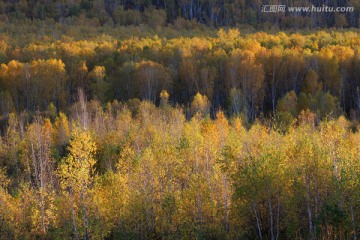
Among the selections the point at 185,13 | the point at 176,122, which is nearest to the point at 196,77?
the point at 176,122

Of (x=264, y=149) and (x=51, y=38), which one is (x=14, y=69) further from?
(x=264, y=149)

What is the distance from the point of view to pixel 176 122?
53.5 metres

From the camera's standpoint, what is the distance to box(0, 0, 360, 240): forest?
97.0 ft

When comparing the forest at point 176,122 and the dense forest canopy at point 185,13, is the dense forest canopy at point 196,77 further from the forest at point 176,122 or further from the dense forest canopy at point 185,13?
the dense forest canopy at point 185,13

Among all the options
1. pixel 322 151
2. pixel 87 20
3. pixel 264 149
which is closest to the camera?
pixel 322 151

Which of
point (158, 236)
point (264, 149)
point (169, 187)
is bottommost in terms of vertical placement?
point (158, 236)

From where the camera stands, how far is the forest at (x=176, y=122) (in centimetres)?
2958

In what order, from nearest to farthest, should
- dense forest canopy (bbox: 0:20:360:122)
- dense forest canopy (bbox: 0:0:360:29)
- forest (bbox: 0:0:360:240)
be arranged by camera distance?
forest (bbox: 0:0:360:240), dense forest canopy (bbox: 0:20:360:122), dense forest canopy (bbox: 0:0:360:29)

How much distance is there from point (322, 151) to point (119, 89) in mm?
55891

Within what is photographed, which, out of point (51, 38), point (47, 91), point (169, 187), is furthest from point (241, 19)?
point (169, 187)

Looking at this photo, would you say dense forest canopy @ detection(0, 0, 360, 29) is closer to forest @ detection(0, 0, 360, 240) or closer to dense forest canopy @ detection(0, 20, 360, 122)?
forest @ detection(0, 0, 360, 240)

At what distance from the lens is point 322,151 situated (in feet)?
94.9

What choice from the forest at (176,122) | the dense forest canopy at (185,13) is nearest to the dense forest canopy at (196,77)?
the forest at (176,122)

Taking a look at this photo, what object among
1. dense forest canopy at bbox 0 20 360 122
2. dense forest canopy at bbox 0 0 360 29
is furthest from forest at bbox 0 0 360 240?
dense forest canopy at bbox 0 0 360 29
